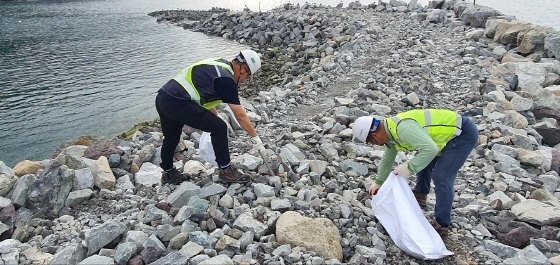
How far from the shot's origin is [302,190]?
17.6 feet

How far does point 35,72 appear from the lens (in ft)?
66.7

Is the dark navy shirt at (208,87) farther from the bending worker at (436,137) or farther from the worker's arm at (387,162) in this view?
the worker's arm at (387,162)

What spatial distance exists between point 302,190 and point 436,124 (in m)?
1.98

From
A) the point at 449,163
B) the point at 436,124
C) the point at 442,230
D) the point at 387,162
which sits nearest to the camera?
the point at 436,124

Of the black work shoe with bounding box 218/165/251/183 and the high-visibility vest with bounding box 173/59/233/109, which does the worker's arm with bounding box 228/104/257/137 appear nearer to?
the high-visibility vest with bounding box 173/59/233/109

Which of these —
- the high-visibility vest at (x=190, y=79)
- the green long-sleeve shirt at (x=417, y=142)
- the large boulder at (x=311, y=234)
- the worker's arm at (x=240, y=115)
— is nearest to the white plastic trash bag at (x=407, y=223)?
the green long-sleeve shirt at (x=417, y=142)

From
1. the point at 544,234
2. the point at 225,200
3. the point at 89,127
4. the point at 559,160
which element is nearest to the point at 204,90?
the point at 225,200

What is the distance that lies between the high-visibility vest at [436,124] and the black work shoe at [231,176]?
2156 mm

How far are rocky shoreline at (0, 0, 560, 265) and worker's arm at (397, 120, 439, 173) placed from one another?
3.43 ft

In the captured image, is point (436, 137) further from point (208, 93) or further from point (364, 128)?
point (208, 93)

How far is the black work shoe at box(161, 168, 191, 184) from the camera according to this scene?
5.74 meters

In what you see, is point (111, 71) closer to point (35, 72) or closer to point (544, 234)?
point (35, 72)

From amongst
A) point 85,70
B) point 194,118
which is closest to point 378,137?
point 194,118

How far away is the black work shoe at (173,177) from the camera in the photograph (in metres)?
→ 5.74
